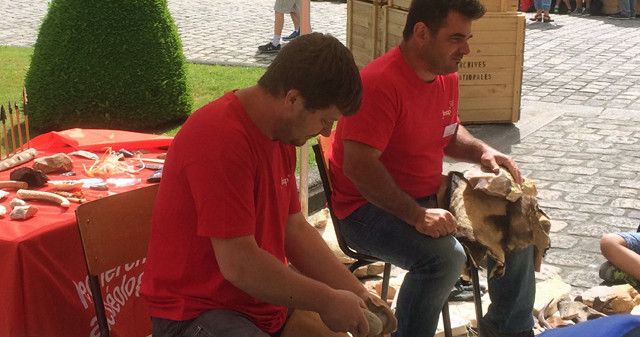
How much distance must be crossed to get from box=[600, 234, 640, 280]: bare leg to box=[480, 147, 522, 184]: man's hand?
3.66 ft

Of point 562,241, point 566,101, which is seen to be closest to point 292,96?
point 562,241

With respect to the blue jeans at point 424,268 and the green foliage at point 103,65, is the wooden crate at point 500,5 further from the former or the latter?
the blue jeans at point 424,268

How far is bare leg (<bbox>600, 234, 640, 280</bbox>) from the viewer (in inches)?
193

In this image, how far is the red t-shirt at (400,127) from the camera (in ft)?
12.5

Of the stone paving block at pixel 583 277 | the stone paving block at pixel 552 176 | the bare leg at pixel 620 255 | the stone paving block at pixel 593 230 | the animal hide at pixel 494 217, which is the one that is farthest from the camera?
the stone paving block at pixel 552 176

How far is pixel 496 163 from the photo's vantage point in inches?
164

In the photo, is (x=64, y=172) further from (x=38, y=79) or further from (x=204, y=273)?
(x=38, y=79)

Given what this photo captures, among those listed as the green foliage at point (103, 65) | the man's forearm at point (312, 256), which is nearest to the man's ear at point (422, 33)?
the man's forearm at point (312, 256)

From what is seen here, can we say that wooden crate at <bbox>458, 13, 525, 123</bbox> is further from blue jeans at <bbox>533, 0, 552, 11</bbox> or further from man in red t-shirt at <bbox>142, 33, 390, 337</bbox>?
blue jeans at <bbox>533, 0, 552, 11</bbox>

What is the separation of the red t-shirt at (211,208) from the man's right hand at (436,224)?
981mm

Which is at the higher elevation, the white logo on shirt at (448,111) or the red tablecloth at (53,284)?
the white logo on shirt at (448,111)

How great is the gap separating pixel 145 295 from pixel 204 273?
0.68 ft

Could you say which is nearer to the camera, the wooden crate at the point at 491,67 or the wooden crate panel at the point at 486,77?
the wooden crate at the point at 491,67

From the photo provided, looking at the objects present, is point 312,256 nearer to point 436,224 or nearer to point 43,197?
point 436,224
